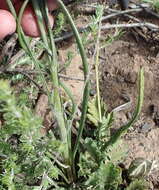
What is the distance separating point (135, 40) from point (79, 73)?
0.99 feet

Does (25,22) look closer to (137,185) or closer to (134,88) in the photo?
(134,88)

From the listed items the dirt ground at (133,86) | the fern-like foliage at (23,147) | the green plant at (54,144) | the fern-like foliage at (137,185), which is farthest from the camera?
the dirt ground at (133,86)

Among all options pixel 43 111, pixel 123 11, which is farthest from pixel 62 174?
pixel 123 11

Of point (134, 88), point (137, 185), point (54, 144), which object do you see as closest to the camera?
point (54, 144)

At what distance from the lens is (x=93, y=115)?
4.20 feet

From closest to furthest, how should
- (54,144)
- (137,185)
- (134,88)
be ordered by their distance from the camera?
(54,144)
(137,185)
(134,88)

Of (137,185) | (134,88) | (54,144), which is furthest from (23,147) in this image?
(134,88)

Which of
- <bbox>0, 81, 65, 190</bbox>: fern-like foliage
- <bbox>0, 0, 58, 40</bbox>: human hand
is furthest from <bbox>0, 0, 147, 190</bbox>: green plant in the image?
<bbox>0, 0, 58, 40</bbox>: human hand

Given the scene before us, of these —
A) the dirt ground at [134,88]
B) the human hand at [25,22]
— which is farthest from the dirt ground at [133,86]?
the human hand at [25,22]

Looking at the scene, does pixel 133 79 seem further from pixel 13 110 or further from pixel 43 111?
pixel 13 110

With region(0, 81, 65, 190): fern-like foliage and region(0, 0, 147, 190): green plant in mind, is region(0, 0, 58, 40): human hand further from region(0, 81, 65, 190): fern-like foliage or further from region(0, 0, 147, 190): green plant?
region(0, 81, 65, 190): fern-like foliage

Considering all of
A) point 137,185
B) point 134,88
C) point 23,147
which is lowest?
point 137,185

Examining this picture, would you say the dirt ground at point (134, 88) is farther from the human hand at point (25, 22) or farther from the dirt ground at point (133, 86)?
the human hand at point (25, 22)

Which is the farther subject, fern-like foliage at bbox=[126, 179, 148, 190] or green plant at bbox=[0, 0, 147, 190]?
fern-like foliage at bbox=[126, 179, 148, 190]
